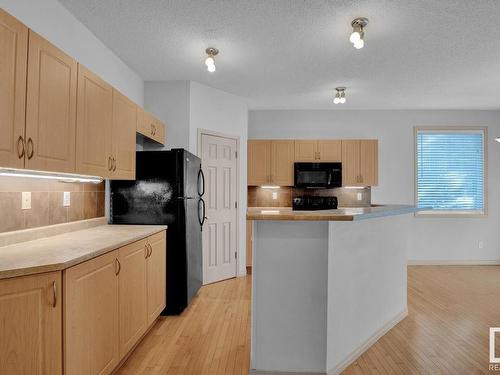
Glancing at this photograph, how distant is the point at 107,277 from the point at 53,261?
49cm

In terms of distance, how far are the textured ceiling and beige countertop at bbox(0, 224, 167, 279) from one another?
1.74 meters

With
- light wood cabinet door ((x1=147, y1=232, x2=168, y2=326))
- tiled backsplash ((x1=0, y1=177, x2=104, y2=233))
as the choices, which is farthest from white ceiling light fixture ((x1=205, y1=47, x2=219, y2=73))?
light wood cabinet door ((x1=147, y1=232, x2=168, y2=326))

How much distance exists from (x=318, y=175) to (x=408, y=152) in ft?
5.56

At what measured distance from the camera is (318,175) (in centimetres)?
535

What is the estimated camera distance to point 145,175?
3.22m

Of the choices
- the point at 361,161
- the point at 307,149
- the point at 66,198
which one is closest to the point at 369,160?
the point at 361,161

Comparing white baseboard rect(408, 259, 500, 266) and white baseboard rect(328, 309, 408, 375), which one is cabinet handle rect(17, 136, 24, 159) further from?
white baseboard rect(408, 259, 500, 266)

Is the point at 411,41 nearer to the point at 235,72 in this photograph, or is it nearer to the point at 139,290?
the point at 235,72

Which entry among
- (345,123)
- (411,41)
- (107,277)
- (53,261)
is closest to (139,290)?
(107,277)

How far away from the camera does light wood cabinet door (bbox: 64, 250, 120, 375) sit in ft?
5.26

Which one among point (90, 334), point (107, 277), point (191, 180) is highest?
point (191, 180)

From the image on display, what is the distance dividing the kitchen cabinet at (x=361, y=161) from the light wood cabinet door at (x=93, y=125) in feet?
12.7

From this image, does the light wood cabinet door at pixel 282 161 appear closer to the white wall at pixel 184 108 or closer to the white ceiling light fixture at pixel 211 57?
the white wall at pixel 184 108

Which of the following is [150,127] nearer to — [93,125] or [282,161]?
[93,125]
